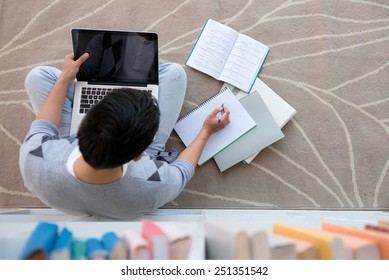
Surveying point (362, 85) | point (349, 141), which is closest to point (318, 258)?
point (349, 141)

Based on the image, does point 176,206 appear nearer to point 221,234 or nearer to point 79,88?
point 79,88

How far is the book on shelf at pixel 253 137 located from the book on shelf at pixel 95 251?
806 millimetres

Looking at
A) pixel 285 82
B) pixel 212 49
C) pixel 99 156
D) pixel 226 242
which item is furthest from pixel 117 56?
pixel 226 242

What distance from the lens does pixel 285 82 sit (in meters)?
1.45

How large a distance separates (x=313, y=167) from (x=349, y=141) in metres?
0.18

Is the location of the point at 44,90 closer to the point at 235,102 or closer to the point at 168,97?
the point at 168,97

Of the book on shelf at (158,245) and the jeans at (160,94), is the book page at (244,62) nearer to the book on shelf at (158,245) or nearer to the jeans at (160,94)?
the jeans at (160,94)

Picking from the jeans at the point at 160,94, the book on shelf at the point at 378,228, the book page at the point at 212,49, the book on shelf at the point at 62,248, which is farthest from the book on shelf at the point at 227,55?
the book on shelf at the point at 62,248

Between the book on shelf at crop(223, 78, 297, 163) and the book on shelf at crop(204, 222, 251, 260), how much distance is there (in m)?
0.75

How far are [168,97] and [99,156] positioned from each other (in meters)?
0.54

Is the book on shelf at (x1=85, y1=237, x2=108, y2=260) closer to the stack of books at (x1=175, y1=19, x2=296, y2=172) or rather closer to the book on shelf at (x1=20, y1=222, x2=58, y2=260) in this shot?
the book on shelf at (x1=20, y1=222, x2=58, y2=260)

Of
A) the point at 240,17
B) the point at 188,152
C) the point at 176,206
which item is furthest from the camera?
the point at 240,17

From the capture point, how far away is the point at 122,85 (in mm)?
1203

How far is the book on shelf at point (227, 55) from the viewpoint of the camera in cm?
143
